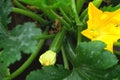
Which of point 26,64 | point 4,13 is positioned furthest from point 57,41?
point 4,13

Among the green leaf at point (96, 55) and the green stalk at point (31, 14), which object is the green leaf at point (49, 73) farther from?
the green stalk at point (31, 14)

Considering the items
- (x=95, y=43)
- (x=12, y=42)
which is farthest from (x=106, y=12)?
(x=12, y=42)

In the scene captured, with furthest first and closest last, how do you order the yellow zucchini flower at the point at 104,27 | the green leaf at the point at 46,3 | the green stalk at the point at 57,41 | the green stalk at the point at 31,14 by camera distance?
1. the green stalk at the point at 31,14
2. the green stalk at the point at 57,41
3. the yellow zucchini flower at the point at 104,27
4. the green leaf at the point at 46,3

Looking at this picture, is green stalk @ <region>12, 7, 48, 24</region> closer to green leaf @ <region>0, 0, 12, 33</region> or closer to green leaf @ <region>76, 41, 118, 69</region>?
green leaf @ <region>0, 0, 12, 33</region>

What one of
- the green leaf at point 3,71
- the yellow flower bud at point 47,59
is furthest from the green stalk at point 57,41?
the green leaf at point 3,71

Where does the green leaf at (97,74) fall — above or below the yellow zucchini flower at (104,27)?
below
